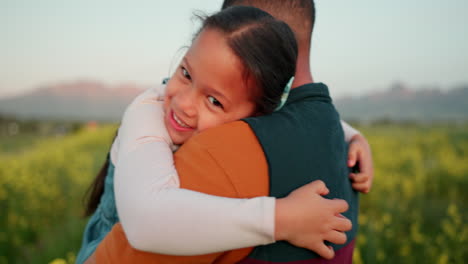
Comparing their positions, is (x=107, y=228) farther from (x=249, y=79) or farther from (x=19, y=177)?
(x=19, y=177)

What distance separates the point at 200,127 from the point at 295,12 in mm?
641

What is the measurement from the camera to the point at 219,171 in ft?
3.35

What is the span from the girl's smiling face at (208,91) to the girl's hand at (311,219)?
15.7 inches

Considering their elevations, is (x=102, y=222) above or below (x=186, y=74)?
below

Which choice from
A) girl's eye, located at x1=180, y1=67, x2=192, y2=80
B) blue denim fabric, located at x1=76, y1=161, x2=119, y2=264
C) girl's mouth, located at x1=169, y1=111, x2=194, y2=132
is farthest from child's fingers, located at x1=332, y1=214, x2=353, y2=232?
blue denim fabric, located at x1=76, y1=161, x2=119, y2=264

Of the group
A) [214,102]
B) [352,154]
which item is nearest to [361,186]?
[352,154]

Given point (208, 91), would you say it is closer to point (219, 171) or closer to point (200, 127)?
point (200, 127)

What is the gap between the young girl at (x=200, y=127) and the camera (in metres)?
1.00

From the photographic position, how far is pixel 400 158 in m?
6.91

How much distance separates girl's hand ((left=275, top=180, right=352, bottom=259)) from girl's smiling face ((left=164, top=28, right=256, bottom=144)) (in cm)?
40

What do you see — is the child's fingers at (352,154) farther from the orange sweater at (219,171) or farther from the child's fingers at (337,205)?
the orange sweater at (219,171)

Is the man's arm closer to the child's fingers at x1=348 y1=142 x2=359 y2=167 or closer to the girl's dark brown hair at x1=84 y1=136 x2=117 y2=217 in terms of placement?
the child's fingers at x1=348 y1=142 x2=359 y2=167

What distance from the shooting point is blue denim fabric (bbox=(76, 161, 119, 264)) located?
1467 millimetres

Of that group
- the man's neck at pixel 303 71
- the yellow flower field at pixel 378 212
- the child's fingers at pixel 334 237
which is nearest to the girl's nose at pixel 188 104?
the man's neck at pixel 303 71
